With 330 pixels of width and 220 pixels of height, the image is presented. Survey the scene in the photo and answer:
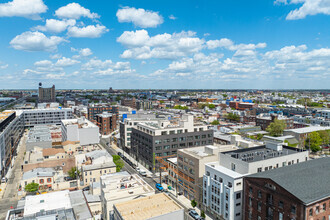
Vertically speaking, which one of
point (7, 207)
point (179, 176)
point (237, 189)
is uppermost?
point (237, 189)

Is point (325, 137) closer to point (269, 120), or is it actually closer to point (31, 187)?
point (269, 120)

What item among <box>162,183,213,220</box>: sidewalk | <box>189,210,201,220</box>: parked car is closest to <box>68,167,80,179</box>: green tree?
<box>162,183,213,220</box>: sidewalk

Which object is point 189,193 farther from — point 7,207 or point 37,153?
point 37,153

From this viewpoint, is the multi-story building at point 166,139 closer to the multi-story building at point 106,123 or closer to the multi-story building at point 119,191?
the multi-story building at point 119,191

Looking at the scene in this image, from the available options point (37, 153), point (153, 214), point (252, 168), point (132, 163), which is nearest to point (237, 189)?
point (252, 168)

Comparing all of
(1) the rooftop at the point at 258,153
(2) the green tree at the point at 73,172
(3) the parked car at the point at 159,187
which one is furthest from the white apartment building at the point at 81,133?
(1) the rooftop at the point at 258,153

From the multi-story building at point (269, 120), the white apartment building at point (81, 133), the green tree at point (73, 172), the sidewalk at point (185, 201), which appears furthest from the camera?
the multi-story building at point (269, 120)
